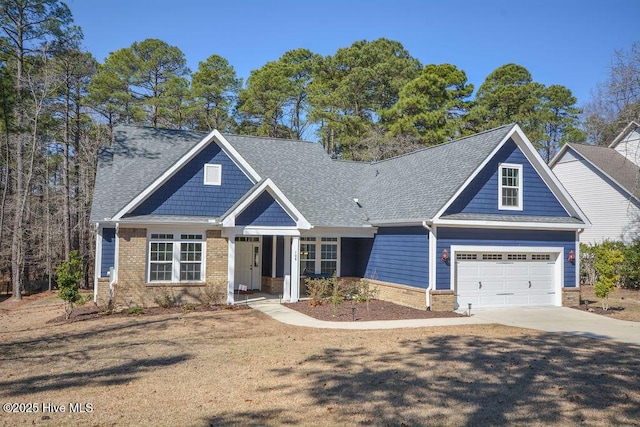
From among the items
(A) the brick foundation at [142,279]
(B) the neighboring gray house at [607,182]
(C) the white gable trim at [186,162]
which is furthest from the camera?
(B) the neighboring gray house at [607,182]

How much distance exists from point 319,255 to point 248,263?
3.33 m

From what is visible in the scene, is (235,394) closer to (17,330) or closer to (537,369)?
(537,369)

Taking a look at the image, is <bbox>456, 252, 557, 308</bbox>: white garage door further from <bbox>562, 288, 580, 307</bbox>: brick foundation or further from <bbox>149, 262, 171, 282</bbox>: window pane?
<bbox>149, 262, 171, 282</bbox>: window pane

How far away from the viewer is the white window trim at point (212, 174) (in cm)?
1988

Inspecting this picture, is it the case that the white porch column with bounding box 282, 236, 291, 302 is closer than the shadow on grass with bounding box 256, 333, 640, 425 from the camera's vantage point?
No

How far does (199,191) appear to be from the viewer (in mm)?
19688

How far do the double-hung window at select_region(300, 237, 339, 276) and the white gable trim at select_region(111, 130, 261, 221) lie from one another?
11.9 feet

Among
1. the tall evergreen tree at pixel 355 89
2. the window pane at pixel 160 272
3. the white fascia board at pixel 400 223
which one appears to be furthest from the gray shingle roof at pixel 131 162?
the tall evergreen tree at pixel 355 89

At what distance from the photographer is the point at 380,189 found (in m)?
23.4

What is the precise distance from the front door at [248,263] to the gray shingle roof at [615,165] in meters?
20.6

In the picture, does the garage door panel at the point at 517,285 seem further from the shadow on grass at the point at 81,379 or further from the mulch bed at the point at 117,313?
the shadow on grass at the point at 81,379

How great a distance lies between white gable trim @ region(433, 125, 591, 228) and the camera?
60.5 feet

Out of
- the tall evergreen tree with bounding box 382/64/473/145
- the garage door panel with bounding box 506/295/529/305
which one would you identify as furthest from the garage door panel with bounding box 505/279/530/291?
the tall evergreen tree with bounding box 382/64/473/145

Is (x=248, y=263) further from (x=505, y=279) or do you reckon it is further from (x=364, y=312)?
(x=505, y=279)
